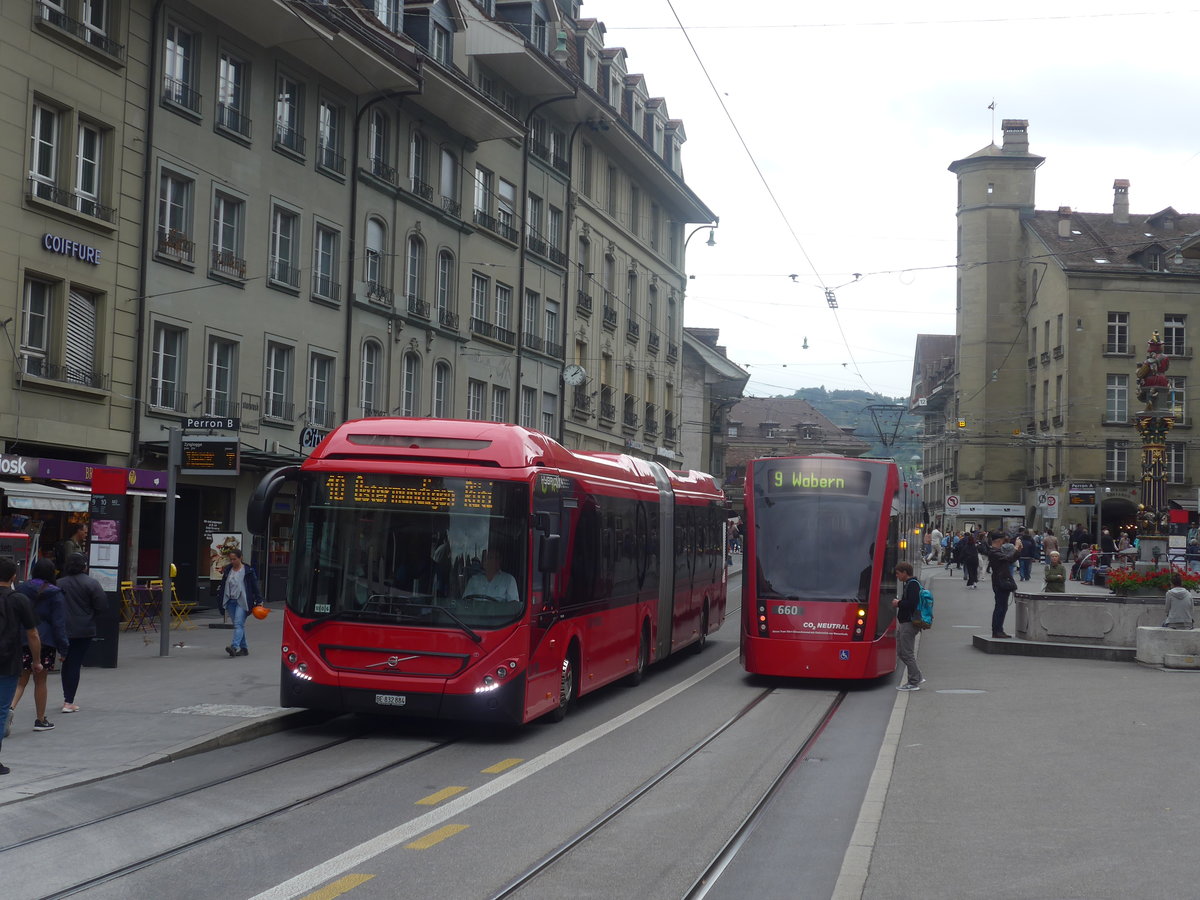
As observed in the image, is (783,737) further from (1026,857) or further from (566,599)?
(1026,857)

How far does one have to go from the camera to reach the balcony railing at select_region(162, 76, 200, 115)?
1027 inches

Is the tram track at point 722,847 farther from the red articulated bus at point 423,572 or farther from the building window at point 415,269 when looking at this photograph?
the building window at point 415,269

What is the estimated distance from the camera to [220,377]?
28375mm

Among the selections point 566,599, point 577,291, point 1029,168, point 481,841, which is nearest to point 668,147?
point 577,291

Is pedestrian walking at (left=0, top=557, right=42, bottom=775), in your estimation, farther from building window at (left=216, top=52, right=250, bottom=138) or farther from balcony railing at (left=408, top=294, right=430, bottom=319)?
balcony railing at (left=408, top=294, right=430, bottom=319)

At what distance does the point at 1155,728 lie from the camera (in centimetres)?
1387

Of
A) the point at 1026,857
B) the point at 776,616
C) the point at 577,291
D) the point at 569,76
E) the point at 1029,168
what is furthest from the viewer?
the point at 1029,168

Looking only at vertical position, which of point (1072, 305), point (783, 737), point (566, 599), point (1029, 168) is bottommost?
point (783, 737)

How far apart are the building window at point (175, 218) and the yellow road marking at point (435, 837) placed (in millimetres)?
19159

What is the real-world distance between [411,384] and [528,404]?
24.3 feet

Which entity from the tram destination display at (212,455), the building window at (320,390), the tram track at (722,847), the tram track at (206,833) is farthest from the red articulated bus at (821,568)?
the building window at (320,390)

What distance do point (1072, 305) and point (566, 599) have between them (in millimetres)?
64549

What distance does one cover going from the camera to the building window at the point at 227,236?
2791 cm

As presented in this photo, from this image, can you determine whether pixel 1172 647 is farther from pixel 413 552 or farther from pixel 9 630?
pixel 9 630
